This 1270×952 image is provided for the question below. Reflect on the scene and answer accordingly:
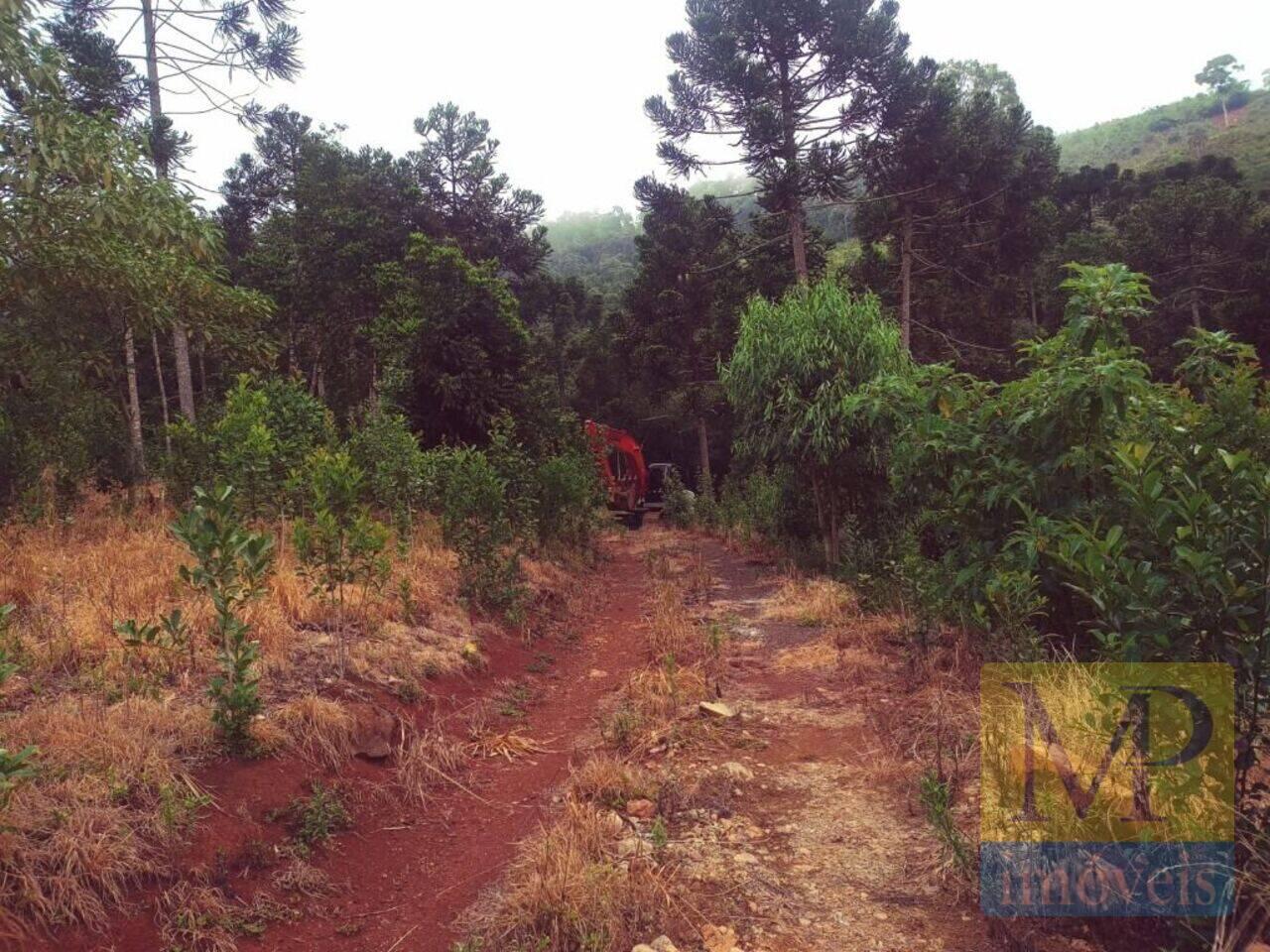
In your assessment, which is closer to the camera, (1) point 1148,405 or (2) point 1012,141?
(1) point 1148,405

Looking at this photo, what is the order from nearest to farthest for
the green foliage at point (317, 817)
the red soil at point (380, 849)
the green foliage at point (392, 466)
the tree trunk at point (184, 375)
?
the red soil at point (380, 849), the green foliage at point (317, 817), the green foliage at point (392, 466), the tree trunk at point (184, 375)

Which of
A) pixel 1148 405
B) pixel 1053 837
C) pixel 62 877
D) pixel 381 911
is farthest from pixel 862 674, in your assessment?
pixel 62 877

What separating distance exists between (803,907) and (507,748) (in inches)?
98.9

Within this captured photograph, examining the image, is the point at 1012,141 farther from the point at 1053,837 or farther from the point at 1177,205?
the point at 1053,837

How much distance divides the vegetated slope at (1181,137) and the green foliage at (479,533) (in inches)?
1446

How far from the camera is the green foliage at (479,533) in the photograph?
781cm

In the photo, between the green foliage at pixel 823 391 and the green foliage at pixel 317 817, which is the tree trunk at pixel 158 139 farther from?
the green foliage at pixel 317 817

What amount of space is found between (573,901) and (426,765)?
1917 millimetres

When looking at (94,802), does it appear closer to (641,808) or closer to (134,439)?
(641,808)

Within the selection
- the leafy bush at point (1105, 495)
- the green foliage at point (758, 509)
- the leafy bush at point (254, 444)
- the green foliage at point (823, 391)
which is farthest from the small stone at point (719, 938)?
the green foliage at point (758, 509)

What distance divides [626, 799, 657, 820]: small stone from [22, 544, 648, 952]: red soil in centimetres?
49

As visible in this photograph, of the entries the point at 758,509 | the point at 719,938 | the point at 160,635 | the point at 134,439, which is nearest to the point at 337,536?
the point at 160,635

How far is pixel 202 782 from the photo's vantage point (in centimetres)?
353

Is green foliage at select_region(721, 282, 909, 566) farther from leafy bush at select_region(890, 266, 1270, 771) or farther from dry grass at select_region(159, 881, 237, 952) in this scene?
dry grass at select_region(159, 881, 237, 952)
